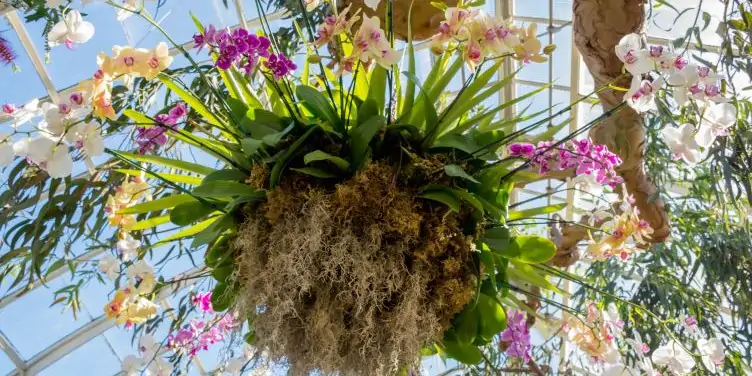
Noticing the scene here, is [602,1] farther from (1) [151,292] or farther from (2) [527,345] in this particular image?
(1) [151,292]

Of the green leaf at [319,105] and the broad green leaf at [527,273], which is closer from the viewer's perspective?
the green leaf at [319,105]

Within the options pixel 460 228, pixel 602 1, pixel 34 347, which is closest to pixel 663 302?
pixel 602 1

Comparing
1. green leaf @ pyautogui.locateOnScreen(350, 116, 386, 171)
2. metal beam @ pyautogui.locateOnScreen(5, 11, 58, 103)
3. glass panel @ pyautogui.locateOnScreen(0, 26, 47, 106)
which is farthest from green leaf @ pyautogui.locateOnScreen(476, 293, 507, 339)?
glass panel @ pyautogui.locateOnScreen(0, 26, 47, 106)

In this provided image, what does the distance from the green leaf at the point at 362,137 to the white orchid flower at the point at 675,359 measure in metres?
0.60

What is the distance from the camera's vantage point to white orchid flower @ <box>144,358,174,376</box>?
138 cm

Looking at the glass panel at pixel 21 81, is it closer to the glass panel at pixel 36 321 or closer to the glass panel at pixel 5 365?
the glass panel at pixel 36 321

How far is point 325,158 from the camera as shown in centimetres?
93

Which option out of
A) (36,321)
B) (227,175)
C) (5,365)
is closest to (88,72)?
(36,321)

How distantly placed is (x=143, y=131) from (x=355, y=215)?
419 mm

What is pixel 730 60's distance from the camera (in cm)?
155

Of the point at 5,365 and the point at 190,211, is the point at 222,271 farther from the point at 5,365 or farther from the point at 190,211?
the point at 5,365

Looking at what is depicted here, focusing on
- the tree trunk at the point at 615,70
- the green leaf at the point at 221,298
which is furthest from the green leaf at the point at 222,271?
the tree trunk at the point at 615,70

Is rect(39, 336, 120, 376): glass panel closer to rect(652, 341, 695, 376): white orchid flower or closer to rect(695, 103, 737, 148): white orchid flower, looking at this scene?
rect(652, 341, 695, 376): white orchid flower

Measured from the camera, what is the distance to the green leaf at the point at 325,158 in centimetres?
90
